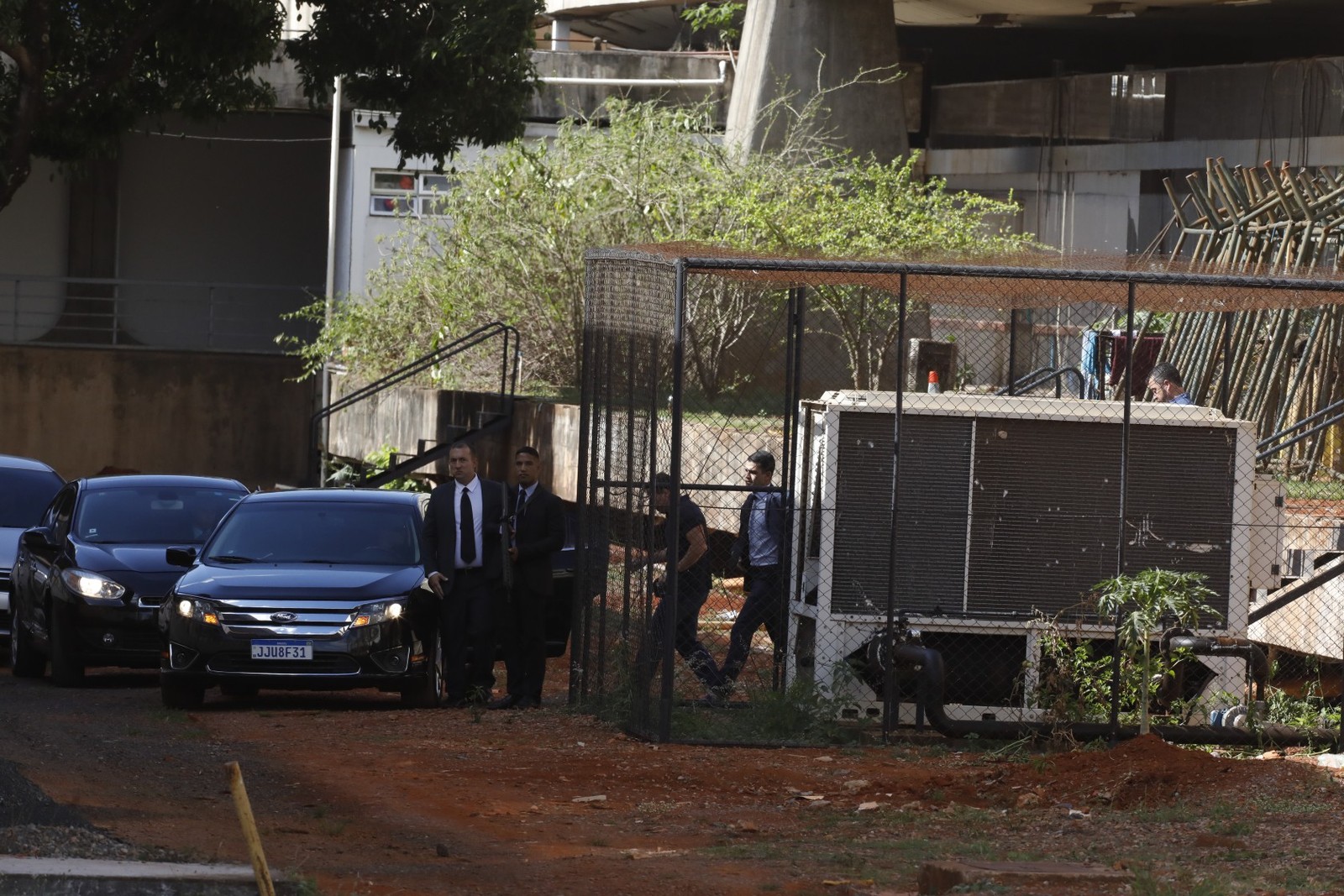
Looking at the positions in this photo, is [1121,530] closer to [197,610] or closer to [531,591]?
[531,591]

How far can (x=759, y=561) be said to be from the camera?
12.4 meters

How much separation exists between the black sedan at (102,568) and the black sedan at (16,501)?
31 centimetres

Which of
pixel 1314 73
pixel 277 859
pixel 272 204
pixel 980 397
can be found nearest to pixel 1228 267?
pixel 980 397

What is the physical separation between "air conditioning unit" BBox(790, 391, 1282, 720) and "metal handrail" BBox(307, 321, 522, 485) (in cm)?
1240

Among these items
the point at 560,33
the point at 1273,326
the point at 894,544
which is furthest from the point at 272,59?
the point at 560,33

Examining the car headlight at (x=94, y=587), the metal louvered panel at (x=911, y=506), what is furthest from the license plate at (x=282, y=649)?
the metal louvered panel at (x=911, y=506)

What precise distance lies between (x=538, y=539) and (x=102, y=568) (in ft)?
11.2

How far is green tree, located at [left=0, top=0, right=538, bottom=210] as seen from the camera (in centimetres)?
1628

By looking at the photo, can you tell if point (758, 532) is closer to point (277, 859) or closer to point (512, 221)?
point (277, 859)

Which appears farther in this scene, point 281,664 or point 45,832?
point 281,664

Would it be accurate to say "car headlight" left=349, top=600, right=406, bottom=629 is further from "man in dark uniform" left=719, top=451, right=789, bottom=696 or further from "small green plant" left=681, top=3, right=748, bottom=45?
"small green plant" left=681, top=3, right=748, bottom=45

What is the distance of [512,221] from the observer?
2512 centimetres

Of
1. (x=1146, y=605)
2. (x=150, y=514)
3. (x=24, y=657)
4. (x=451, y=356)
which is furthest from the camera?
(x=451, y=356)

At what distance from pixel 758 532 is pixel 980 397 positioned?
187 centimetres
